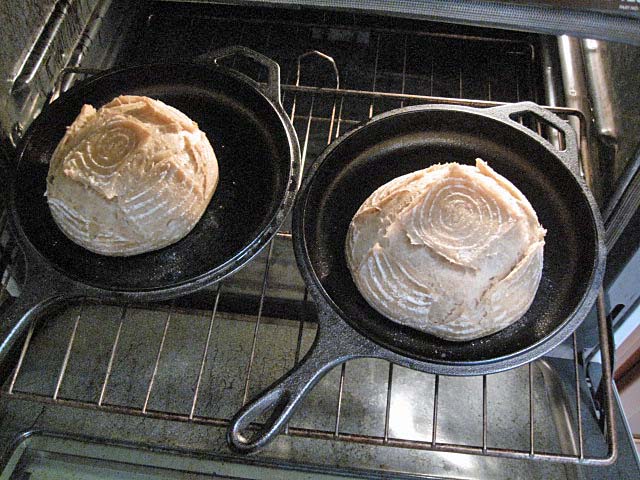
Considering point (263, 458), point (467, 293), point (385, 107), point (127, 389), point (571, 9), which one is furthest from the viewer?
point (385, 107)

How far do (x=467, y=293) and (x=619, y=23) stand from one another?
52 cm

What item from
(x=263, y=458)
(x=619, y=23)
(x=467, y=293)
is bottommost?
(x=263, y=458)

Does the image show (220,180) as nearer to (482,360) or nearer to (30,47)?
(30,47)

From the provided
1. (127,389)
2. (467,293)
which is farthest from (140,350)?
(467,293)

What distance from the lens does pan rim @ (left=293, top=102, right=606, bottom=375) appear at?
39.9 inches

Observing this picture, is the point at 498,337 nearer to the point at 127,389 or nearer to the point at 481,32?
the point at 127,389

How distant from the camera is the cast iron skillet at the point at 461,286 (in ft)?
3.33

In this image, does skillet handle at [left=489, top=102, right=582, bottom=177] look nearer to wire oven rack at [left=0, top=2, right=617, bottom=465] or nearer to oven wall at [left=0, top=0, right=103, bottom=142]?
wire oven rack at [left=0, top=2, right=617, bottom=465]

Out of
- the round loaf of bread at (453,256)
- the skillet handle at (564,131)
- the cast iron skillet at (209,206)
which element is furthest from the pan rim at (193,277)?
the skillet handle at (564,131)

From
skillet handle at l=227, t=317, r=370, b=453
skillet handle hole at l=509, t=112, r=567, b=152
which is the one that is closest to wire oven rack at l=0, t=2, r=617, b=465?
skillet handle hole at l=509, t=112, r=567, b=152

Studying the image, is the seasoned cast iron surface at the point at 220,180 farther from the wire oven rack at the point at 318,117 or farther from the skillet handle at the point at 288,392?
the skillet handle at the point at 288,392

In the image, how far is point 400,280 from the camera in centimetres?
109

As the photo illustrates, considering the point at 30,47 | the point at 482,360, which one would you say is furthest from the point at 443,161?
the point at 30,47

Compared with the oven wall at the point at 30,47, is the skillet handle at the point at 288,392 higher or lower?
lower
